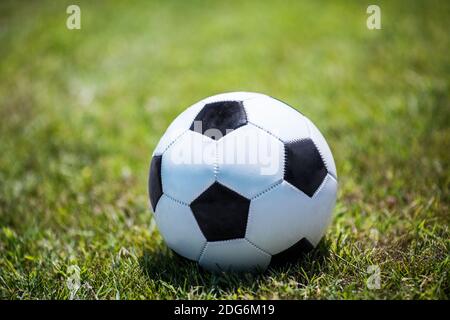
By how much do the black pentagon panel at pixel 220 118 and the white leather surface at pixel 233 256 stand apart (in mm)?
566

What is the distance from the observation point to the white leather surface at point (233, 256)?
8.05ft

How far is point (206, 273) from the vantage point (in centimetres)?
264

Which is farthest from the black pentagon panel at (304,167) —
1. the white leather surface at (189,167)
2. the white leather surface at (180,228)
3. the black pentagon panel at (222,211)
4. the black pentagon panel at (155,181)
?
the black pentagon panel at (155,181)

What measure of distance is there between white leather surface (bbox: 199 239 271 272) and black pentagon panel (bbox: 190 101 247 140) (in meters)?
0.57

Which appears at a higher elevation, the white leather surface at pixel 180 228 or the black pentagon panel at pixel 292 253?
the white leather surface at pixel 180 228

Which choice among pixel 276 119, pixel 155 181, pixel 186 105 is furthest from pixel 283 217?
pixel 186 105

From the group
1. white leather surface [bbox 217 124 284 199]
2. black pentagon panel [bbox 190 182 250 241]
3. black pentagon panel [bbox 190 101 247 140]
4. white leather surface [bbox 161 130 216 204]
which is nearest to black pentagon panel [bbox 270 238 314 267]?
black pentagon panel [bbox 190 182 250 241]

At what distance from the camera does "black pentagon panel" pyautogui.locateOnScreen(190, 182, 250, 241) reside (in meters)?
2.39

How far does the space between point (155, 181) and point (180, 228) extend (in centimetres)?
32

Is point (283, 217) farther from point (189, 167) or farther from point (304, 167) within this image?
point (189, 167)

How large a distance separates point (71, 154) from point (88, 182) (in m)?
0.61

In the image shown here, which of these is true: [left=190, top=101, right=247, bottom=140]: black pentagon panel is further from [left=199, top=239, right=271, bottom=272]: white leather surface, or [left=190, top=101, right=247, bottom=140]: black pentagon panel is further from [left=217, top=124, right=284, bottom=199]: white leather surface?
[left=199, top=239, right=271, bottom=272]: white leather surface

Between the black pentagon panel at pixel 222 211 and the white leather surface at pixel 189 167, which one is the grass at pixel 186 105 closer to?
the black pentagon panel at pixel 222 211

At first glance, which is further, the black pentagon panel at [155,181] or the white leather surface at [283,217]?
the black pentagon panel at [155,181]
